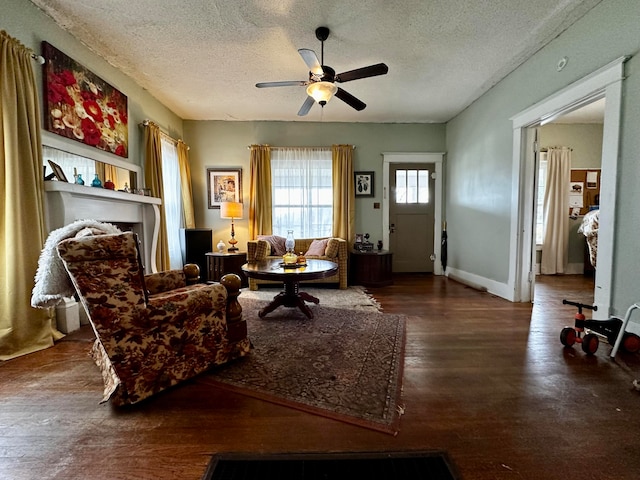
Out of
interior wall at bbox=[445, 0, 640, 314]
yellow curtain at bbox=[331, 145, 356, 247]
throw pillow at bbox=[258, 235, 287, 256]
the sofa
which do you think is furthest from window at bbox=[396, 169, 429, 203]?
throw pillow at bbox=[258, 235, 287, 256]

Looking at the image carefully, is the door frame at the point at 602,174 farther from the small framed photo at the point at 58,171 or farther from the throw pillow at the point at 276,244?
the small framed photo at the point at 58,171

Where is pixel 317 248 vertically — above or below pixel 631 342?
above

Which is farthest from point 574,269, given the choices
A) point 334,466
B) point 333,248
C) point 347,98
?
point 334,466

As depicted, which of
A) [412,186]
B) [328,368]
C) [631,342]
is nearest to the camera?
[328,368]

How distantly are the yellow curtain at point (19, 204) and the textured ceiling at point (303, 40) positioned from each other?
77 cm

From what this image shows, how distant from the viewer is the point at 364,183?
5250mm

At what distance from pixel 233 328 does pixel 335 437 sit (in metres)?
0.94

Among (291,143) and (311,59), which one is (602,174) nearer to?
(311,59)

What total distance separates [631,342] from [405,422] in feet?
5.98

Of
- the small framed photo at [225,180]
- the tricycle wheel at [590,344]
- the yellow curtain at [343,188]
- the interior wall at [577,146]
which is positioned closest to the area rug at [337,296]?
the yellow curtain at [343,188]

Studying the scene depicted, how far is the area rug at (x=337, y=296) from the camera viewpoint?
340 centimetres

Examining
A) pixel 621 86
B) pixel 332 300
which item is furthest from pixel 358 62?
pixel 332 300

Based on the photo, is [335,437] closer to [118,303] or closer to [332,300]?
[118,303]

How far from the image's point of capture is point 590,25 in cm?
247
